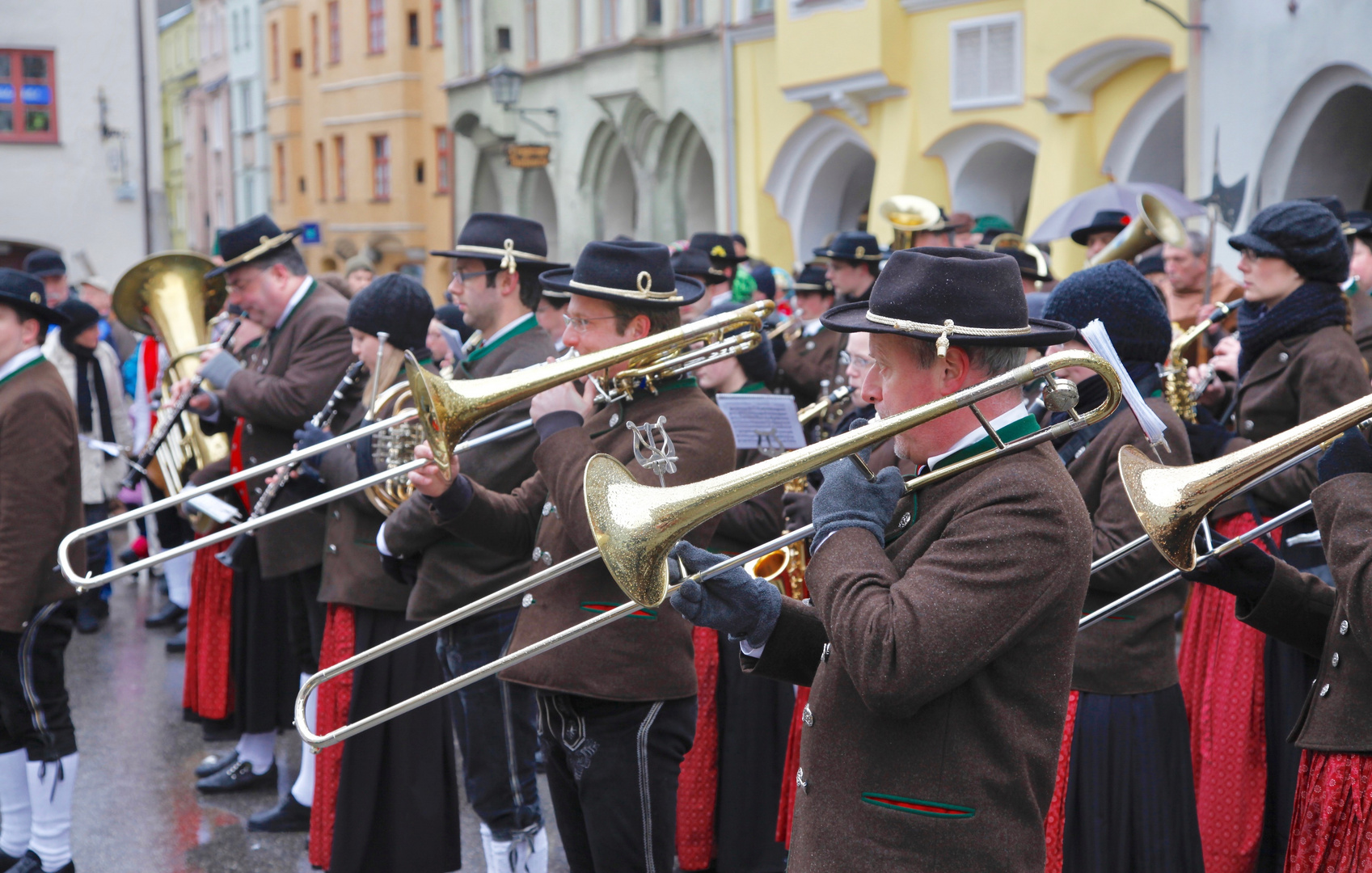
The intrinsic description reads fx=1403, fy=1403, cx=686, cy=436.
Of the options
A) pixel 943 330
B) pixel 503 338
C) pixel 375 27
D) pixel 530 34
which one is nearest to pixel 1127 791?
pixel 943 330

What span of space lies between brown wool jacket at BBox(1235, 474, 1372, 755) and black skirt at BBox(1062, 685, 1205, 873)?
432 millimetres

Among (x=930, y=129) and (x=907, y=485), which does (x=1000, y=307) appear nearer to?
(x=907, y=485)

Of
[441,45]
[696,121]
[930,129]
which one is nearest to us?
[930,129]

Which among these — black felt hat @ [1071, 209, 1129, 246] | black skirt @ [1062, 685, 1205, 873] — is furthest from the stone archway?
black skirt @ [1062, 685, 1205, 873]

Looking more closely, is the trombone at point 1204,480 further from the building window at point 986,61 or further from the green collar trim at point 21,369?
the building window at point 986,61

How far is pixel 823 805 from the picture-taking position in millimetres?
2412

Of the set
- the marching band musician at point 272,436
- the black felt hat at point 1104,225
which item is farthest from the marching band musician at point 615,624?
the black felt hat at point 1104,225

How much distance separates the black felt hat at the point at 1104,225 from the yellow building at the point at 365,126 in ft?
70.7

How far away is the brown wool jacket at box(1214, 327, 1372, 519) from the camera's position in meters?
4.24

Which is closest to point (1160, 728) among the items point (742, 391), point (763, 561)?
point (763, 561)

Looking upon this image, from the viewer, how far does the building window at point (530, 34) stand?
26.6m

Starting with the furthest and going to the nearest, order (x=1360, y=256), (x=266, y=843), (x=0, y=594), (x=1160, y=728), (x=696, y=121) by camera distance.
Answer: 1. (x=696, y=121)
2. (x=1360, y=256)
3. (x=266, y=843)
4. (x=0, y=594)
5. (x=1160, y=728)

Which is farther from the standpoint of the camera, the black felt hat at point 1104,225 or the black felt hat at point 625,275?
the black felt hat at point 1104,225

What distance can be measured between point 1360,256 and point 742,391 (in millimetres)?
2613
